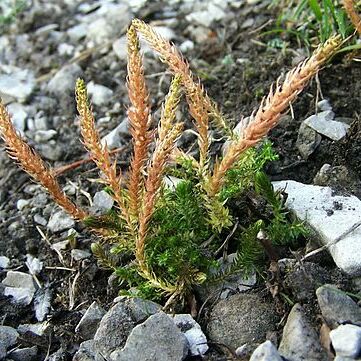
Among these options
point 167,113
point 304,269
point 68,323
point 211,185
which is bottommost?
point 68,323

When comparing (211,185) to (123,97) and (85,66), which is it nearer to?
(123,97)

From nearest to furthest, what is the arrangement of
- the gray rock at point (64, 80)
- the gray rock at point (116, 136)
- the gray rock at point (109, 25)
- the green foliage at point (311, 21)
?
the green foliage at point (311, 21) → the gray rock at point (116, 136) → the gray rock at point (64, 80) → the gray rock at point (109, 25)

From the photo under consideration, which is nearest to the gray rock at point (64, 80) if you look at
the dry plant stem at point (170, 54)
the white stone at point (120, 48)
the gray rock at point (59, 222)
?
the white stone at point (120, 48)

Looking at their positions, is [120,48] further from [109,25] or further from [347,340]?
[347,340]

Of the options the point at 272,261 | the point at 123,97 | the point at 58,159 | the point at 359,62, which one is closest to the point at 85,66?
the point at 123,97

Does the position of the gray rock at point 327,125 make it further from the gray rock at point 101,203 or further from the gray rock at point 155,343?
the gray rock at point 155,343
